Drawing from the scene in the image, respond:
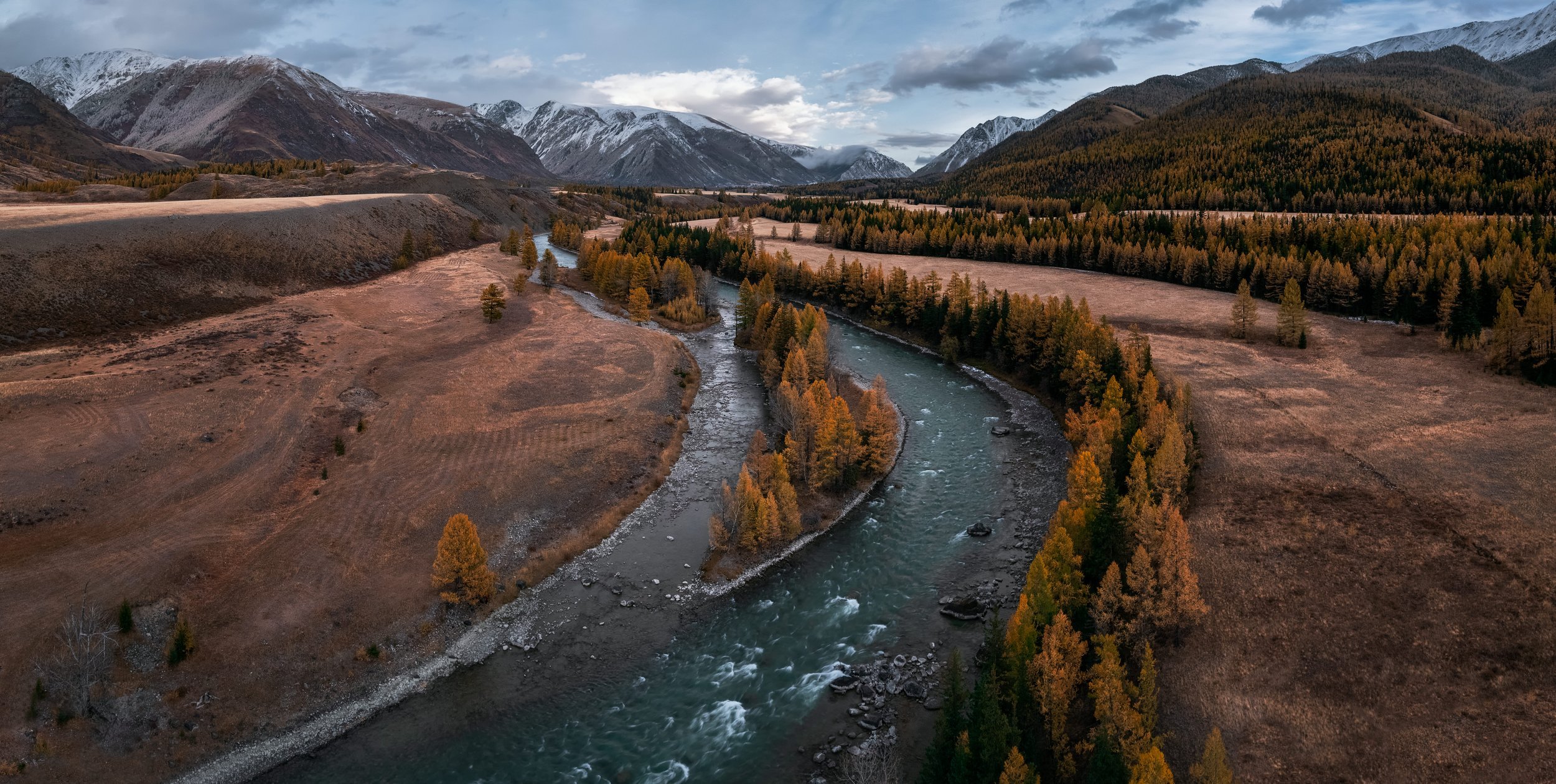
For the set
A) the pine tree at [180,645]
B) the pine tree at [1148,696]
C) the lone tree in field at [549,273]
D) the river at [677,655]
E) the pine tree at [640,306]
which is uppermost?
the lone tree in field at [549,273]

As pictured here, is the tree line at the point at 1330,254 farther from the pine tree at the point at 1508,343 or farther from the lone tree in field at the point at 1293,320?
the lone tree in field at the point at 1293,320

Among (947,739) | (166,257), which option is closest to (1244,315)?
(947,739)

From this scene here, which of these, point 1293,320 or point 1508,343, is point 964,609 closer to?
point 1508,343

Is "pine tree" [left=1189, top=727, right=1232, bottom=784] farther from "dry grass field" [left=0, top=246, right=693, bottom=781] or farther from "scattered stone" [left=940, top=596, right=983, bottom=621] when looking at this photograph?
"dry grass field" [left=0, top=246, right=693, bottom=781]

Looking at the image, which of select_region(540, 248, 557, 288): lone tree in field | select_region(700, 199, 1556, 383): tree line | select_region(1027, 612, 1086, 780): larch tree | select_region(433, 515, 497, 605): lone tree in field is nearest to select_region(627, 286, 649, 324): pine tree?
select_region(540, 248, 557, 288): lone tree in field

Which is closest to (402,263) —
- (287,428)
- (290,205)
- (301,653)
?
(290,205)

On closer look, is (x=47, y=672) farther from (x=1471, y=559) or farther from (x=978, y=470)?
(x=1471, y=559)

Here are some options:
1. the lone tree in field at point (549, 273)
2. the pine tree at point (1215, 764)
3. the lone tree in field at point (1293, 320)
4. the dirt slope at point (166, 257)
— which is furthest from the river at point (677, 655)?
the lone tree in field at point (549, 273)
